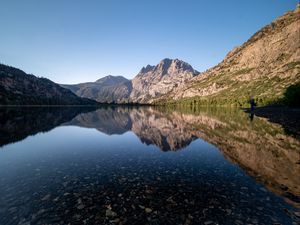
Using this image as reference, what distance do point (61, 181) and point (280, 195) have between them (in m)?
20.9

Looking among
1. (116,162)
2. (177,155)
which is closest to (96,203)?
(116,162)

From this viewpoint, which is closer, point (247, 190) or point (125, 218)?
point (125, 218)

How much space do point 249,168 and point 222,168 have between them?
3.44 m

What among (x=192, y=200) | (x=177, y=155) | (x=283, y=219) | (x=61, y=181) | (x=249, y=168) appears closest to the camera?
(x=283, y=219)

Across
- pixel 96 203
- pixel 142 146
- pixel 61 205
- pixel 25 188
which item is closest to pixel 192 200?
pixel 96 203

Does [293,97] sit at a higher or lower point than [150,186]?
higher

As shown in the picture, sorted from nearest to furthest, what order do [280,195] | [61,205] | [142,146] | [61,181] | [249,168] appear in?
[61,205] < [280,195] < [61,181] < [249,168] < [142,146]

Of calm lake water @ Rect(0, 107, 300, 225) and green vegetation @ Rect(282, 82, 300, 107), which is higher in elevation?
green vegetation @ Rect(282, 82, 300, 107)

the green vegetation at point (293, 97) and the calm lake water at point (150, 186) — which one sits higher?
the green vegetation at point (293, 97)

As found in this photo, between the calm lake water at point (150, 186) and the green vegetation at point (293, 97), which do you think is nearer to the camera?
the calm lake water at point (150, 186)

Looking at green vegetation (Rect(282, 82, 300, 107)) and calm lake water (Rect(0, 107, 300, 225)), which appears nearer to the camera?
calm lake water (Rect(0, 107, 300, 225))

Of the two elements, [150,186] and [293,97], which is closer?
[150,186]

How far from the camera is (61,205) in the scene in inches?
601

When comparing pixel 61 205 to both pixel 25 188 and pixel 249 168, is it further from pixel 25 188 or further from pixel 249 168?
pixel 249 168
